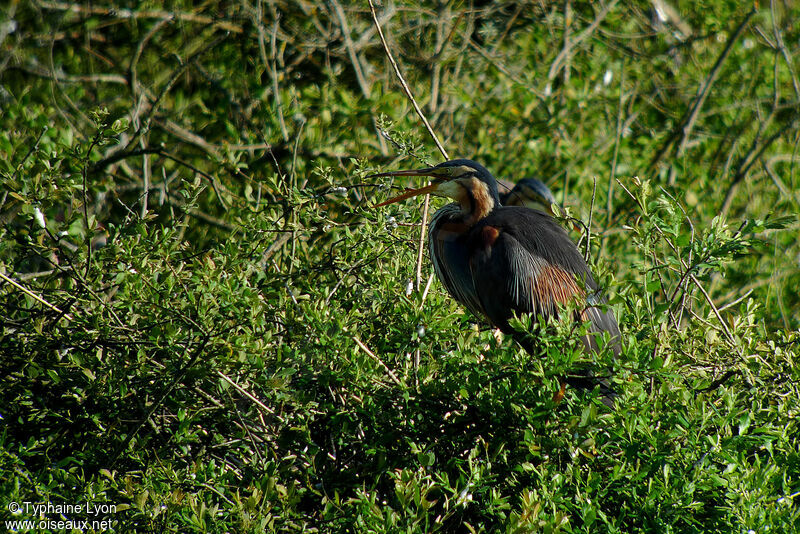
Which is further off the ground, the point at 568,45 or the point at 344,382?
the point at 568,45

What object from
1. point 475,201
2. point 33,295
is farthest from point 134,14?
point 33,295

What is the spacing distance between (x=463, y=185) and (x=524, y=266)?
46 cm

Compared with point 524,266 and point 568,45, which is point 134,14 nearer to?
point 568,45

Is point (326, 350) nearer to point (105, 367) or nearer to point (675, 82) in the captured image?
point (105, 367)

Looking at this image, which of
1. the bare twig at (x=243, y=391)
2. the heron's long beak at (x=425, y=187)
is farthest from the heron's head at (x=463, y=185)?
the bare twig at (x=243, y=391)

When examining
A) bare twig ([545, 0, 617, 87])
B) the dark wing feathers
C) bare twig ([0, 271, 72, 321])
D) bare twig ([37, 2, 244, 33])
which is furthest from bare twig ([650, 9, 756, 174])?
bare twig ([0, 271, 72, 321])

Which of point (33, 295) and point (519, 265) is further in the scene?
point (519, 265)

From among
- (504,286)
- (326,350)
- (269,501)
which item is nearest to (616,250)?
(504,286)

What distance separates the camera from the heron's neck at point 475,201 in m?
3.62

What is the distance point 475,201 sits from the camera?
3662 mm

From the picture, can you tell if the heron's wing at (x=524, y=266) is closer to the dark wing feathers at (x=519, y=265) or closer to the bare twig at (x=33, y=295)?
the dark wing feathers at (x=519, y=265)

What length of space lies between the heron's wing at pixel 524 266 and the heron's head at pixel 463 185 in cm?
10

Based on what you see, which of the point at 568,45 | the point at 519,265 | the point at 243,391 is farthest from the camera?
the point at 568,45

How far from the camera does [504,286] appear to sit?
356 cm
